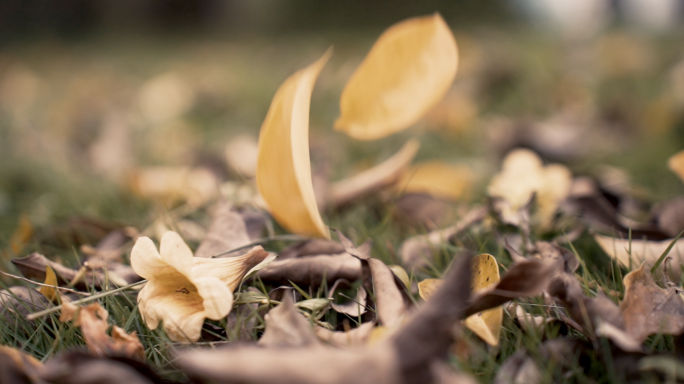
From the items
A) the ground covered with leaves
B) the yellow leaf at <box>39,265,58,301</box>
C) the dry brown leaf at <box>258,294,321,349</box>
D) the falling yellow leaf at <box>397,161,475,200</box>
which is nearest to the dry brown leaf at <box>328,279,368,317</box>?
the ground covered with leaves

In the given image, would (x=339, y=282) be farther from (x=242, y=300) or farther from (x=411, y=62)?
(x=411, y=62)

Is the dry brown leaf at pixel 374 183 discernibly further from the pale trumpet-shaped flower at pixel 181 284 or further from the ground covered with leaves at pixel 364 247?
the pale trumpet-shaped flower at pixel 181 284

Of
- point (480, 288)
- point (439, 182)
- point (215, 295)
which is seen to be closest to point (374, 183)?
point (439, 182)

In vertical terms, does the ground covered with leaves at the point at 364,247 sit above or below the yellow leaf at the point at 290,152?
below

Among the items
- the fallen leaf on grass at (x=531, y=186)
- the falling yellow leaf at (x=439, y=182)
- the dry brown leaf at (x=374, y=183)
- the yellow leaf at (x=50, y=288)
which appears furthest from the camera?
the falling yellow leaf at (x=439, y=182)

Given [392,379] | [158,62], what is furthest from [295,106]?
[158,62]

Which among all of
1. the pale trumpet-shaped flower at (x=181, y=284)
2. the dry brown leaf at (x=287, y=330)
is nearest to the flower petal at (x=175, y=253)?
the pale trumpet-shaped flower at (x=181, y=284)

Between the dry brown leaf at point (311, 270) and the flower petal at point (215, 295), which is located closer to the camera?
the flower petal at point (215, 295)

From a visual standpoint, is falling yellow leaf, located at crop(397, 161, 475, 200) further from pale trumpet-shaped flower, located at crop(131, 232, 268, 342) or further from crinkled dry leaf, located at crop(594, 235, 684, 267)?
pale trumpet-shaped flower, located at crop(131, 232, 268, 342)
